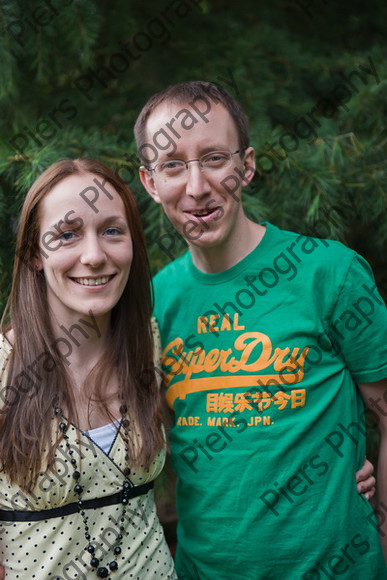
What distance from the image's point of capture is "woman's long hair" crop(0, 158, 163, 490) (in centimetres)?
169

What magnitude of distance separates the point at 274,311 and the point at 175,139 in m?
0.58

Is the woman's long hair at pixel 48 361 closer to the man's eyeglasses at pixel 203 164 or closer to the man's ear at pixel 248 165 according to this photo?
the man's eyeglasses at pixel 203 164

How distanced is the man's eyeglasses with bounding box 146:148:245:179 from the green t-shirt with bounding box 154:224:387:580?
12.1 inches

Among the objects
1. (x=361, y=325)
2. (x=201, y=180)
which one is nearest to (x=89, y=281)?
(x=201, y=180)

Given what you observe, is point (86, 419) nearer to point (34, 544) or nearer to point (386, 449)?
point (34, 544)

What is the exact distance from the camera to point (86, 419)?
177 cm

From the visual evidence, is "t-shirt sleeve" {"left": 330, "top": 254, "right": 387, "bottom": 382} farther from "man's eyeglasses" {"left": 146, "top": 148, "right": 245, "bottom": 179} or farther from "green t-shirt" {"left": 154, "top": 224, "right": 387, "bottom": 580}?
"man's eyeglasses" {"left": 146, "top": 148, "right": 245, "bottom": 179}

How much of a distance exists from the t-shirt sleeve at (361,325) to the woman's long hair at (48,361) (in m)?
0.58

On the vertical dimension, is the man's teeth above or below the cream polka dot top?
above

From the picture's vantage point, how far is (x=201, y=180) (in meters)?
1.87

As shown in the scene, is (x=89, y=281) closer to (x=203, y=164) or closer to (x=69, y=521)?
(x=203, y=164)

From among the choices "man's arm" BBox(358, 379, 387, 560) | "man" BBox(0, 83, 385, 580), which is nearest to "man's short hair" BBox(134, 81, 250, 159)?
"man" BBox(0, 83, 385, 580)

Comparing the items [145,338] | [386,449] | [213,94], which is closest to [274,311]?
[145,338]

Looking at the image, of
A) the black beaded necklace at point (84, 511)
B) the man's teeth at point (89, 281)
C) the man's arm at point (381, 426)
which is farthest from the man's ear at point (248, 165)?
the black beaded necklace at point (84, 511)
